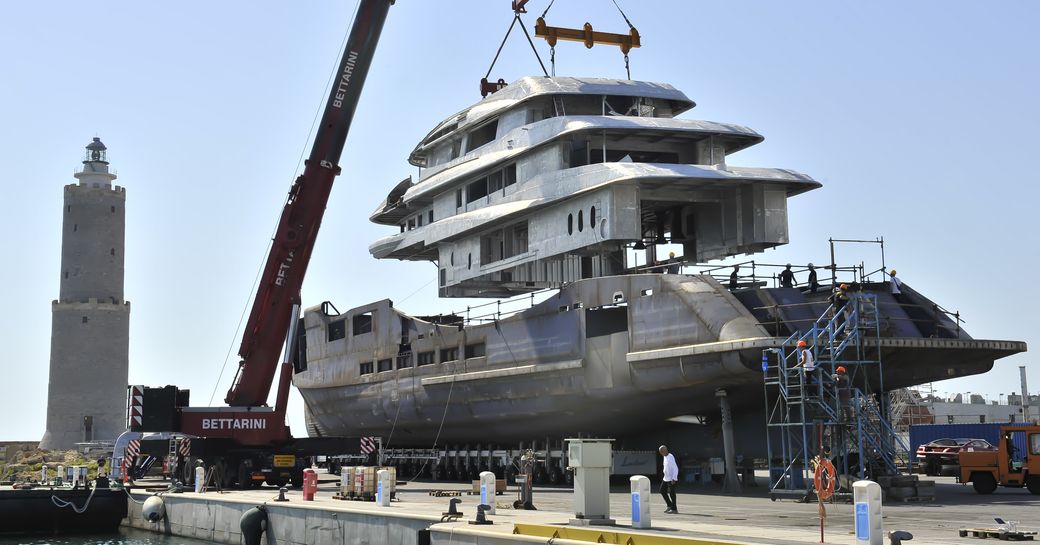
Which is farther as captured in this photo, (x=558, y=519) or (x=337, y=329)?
(x=337, y=329)

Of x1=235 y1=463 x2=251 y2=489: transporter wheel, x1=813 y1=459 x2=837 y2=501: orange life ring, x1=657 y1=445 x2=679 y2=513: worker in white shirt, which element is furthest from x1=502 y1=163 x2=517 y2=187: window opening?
x1=813 y1=459 x2=837 y2=501: orange life ring

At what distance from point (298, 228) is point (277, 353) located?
3.29 m

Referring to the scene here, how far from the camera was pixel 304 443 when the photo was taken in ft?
99.6

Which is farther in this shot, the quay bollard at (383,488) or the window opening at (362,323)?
the window opening at (362,323)

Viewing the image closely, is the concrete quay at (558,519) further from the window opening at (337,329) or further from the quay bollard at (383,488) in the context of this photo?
the window opening at (337,329)

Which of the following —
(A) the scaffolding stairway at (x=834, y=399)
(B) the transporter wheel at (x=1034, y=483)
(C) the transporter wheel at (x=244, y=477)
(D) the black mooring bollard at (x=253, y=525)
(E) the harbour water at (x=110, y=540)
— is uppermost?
(A) the scaffolding stairway at (x=834, y=399)

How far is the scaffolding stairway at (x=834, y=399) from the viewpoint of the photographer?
23656 mm

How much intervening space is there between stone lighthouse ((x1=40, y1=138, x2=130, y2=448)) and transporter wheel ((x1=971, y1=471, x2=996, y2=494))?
55266 millimetres

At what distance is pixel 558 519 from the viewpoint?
17438 millimetres

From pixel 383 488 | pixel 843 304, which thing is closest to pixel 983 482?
pixel 843 304

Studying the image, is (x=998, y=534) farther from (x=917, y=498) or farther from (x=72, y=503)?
(x=72, y=503)

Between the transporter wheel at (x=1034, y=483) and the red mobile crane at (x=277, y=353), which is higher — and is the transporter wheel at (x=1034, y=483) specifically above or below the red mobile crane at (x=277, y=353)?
below

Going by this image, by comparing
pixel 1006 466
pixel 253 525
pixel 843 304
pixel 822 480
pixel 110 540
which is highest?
pixel 843 304

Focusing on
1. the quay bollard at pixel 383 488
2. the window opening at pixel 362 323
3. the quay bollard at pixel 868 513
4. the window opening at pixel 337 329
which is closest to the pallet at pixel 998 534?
the quay bollard at pixel 868 513
